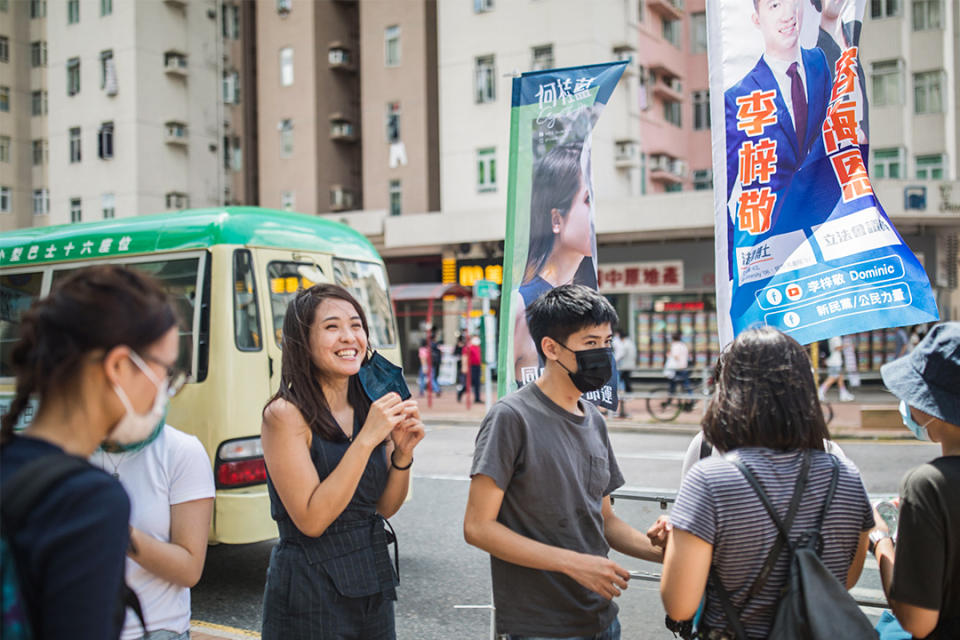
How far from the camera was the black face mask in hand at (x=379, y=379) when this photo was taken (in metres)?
2.62

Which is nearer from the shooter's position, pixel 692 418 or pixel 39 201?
pixel 692 418

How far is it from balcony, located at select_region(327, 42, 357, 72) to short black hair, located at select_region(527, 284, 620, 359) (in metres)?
28.9

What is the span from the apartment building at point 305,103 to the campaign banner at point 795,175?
1057 inches

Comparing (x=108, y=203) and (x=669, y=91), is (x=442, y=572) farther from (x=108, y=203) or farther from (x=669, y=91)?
(x=108, y=203)

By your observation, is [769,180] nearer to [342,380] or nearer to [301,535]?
[342,380]

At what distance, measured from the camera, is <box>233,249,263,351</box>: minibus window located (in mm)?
5918

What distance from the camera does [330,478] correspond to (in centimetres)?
233

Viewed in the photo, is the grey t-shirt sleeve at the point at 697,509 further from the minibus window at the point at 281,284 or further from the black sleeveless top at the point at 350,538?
the minibus window at the point at 281,284

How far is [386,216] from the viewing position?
2691 centimetres

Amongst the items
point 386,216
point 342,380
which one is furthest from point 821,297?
point 386,216

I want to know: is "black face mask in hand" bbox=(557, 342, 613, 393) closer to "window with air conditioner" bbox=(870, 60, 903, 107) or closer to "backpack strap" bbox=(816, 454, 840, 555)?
"backpack strap" bbox=(816, 454, 840, 555)

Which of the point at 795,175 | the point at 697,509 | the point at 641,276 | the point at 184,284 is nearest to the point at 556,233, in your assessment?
the point at 795,175

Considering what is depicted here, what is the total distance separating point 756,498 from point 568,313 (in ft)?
2.86

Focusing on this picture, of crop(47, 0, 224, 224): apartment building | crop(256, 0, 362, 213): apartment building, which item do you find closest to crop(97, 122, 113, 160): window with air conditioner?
crop(47, 0, 224, 224): apartment building
